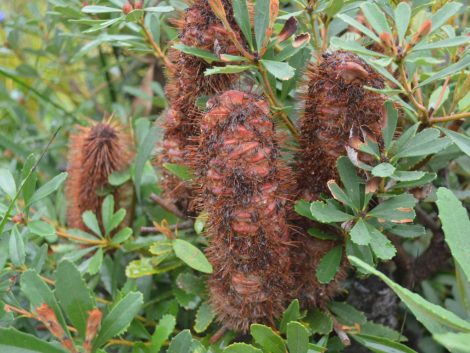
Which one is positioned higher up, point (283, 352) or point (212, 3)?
point (212, 3)

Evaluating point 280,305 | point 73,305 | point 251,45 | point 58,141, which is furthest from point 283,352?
point 58,141

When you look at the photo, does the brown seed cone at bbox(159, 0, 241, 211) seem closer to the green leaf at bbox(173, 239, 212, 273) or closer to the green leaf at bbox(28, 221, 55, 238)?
the green leaf at bbox(173, 239, 212, 273)

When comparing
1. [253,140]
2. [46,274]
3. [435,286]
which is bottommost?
[435,286]

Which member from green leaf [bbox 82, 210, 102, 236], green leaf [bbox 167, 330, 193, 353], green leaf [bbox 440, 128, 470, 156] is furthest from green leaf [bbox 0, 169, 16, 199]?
green leaf [bbox 440, 128, 470, 156]

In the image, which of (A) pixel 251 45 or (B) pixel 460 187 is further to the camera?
(B) pixel 460 187

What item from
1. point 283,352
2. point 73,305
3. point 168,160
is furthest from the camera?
point 168,160

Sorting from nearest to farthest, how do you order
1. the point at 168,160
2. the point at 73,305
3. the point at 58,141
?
1. the point at 73,305
2. the point at 168,160
3. the point at 58,141

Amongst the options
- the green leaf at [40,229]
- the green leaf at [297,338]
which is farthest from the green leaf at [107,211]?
the green leaf at [297,338]

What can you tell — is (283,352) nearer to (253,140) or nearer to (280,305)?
(280,305)
